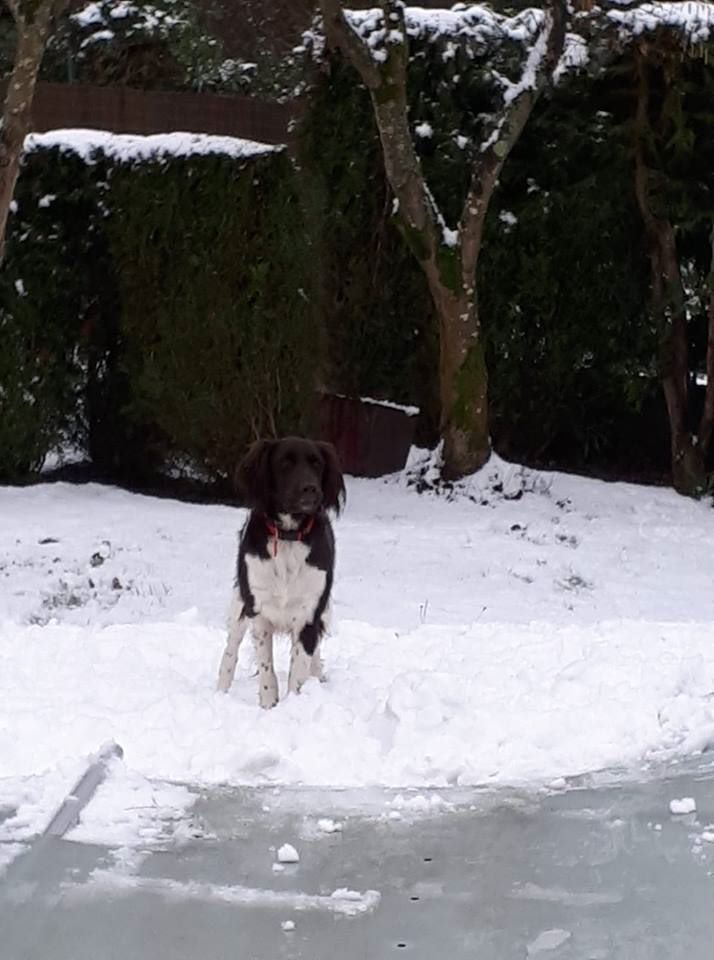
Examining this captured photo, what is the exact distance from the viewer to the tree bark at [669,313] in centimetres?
1278

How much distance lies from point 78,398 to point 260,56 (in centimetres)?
550

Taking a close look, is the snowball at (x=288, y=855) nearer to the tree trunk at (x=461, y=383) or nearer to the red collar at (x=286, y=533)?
the red collar at (x=286, y=533)

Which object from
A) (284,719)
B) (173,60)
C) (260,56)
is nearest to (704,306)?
(260,56)

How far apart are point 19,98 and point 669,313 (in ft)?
18.1

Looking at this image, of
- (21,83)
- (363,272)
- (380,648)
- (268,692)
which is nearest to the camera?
(268,692)

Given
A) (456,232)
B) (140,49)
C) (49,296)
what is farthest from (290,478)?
(140,49)

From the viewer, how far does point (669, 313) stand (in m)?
12.9

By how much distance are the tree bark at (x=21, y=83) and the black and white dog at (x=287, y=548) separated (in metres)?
5.03

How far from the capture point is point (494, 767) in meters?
5.68

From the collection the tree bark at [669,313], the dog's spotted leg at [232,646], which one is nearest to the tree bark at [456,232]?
the tree bark at [669,313]

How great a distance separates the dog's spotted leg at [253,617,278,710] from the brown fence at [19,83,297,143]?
6.99m

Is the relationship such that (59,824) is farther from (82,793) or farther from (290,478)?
(290,478)

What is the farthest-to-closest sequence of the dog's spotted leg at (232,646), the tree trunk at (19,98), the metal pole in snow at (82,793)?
1. the tree trunk at (19,98)
2. the dog's spotted leg at (232,646)
3. the metal pole in snow at (82,793)

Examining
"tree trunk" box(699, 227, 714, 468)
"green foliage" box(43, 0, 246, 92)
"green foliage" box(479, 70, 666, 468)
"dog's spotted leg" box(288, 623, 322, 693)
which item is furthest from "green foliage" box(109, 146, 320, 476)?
"dog's spotted leg" box(288, 623, 322, 693)
